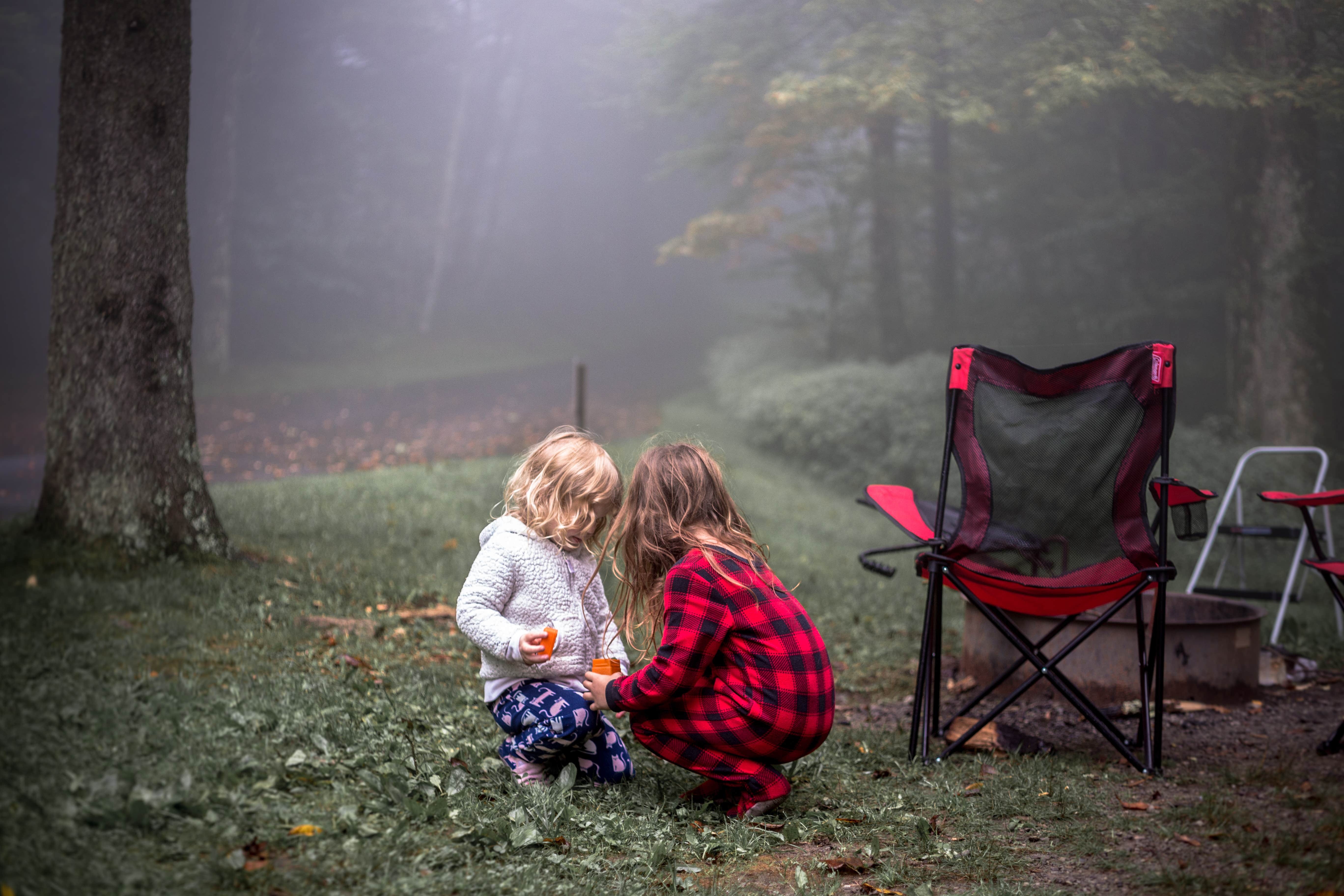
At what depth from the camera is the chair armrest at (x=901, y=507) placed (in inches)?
128

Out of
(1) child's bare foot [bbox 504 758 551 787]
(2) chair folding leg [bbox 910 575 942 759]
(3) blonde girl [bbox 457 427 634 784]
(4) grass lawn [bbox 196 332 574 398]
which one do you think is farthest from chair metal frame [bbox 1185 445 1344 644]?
(4) grass lawn [bbox 196 332 574 398]

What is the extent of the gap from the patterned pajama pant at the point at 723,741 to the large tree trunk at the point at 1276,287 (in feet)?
26.2

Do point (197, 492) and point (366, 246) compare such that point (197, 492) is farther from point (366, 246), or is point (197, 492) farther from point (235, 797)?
point (366, 246)

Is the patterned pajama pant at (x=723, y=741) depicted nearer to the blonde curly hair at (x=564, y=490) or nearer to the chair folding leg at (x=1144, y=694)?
the blonde curly hair at (x=564, y=490)

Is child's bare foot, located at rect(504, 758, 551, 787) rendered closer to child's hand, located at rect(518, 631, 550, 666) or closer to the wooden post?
child's hand, located at rect(518, 631, 550, 666)

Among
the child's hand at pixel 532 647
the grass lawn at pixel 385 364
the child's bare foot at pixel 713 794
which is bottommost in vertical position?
the child's bare foot at pixel 713 794

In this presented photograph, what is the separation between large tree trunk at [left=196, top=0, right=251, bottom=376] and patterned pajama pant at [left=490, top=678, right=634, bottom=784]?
34.2 ft

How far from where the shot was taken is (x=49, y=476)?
407cm

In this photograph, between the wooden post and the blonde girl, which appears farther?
the wooden post

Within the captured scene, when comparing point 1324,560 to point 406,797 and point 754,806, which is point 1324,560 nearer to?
point 754,806

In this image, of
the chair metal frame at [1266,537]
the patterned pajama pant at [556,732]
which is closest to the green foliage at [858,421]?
the chair metal frame at [1266,537]

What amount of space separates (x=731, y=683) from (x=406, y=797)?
2.82ft

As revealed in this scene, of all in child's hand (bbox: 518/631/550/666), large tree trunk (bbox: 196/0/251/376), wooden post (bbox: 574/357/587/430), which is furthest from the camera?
large tree trunk (bbox: 196/0/251/376)

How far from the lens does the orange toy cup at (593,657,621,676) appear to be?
7.85 feet
